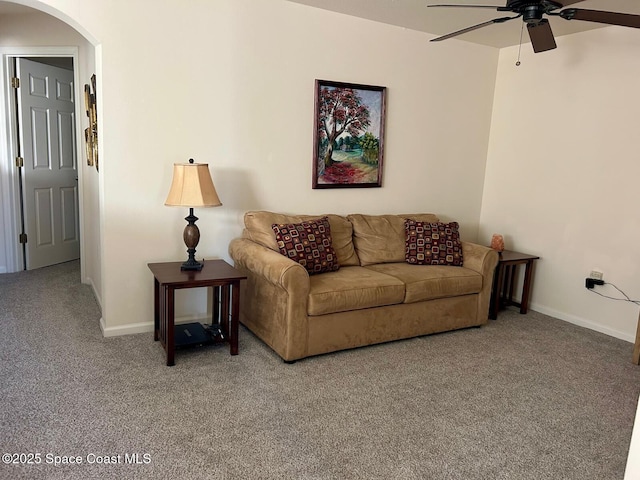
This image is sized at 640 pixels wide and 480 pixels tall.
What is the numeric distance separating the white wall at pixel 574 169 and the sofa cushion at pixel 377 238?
4.23 ft

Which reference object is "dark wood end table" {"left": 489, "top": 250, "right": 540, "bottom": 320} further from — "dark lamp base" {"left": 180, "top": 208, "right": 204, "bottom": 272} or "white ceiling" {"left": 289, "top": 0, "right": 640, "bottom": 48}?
"dark lamp base" {"left": 180, "top": 208, "right": 204, "bottom": 272}

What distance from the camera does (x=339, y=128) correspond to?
158 inches

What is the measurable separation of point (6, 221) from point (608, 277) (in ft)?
18.0

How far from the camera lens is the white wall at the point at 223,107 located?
323cm

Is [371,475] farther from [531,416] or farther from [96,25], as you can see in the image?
[96,25]

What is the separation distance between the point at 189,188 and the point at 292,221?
84 cm

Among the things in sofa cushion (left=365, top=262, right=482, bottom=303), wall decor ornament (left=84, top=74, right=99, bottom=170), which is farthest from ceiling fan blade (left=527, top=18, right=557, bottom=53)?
wall decor ornament (left=84, top=74, right=99, bottom=170)

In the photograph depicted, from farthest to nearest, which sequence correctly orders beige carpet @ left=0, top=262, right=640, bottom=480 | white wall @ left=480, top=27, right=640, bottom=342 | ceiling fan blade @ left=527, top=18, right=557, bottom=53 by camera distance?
white wall @ left=480, top=27, right=640, bottom=342 → ceiling fan blade @ left=527, top=18, right=557, bottom=53 → beige carpet @ left=0, top=262, right=640, bottom=480

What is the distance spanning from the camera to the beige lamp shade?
3100 millimetres

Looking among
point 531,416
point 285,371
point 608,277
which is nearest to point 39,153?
point 285,371

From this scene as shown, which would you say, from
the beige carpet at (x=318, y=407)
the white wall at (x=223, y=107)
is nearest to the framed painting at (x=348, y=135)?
the white wall at (x=223, y=107)

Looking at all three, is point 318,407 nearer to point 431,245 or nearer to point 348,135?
point 431,245

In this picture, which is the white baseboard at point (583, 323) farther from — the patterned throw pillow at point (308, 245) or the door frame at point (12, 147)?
the door frame at point (12, 147)

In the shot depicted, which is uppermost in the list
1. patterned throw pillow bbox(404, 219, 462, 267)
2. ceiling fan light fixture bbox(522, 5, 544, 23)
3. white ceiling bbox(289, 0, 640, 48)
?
white ceiling bbox(289, 0, 640, 48)
